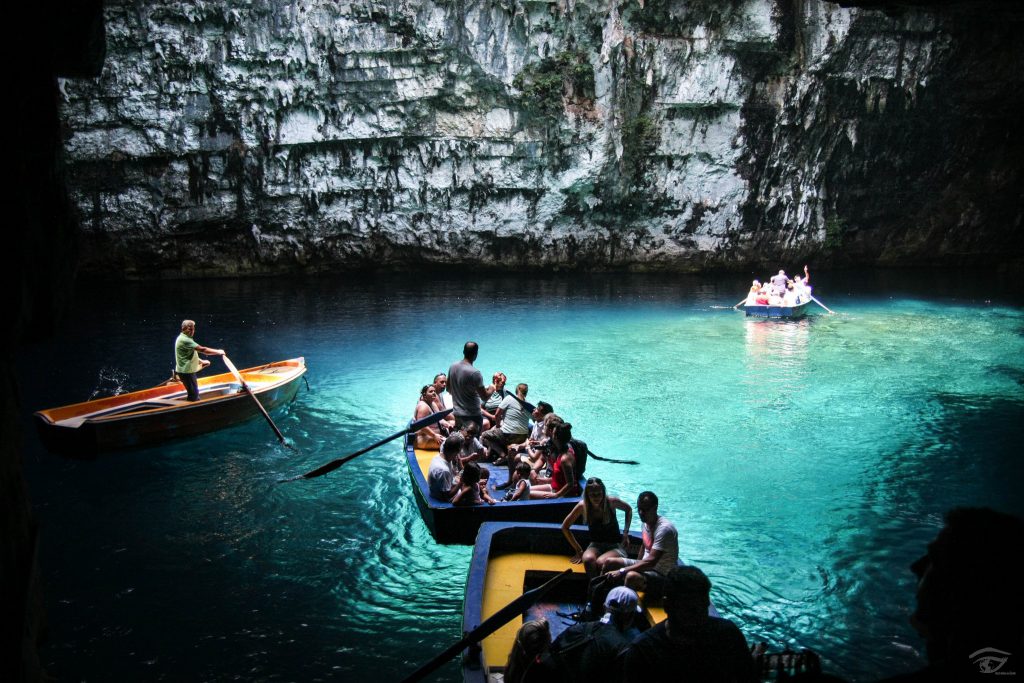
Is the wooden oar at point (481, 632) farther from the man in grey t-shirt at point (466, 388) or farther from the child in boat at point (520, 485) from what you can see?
the man in grey t-shirt at point (466, 388)

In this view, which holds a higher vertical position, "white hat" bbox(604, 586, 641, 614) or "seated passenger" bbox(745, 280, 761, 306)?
"seated passenger" bbox(745, 280, 761, 306)

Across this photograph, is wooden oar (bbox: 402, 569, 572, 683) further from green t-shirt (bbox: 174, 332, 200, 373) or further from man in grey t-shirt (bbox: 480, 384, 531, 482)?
green t-shirt (bbox: 174, 332, 200, 373)

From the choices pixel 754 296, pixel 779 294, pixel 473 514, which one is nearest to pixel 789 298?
pixel 779 294

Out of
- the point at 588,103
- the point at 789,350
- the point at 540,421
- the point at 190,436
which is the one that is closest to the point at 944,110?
the point at 588,103

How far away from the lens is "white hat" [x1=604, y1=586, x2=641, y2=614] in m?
4.82

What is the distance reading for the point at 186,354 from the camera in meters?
10.8

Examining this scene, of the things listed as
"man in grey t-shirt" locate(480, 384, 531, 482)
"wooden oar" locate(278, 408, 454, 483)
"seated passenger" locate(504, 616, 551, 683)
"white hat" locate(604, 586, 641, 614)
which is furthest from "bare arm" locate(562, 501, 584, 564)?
"wooden oar" locate(278, 408, 454, 483)

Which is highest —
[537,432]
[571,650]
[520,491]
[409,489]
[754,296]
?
[754,296]

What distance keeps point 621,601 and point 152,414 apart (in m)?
8.51

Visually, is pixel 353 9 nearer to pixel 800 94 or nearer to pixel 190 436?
pixel 800 94

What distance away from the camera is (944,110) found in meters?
29.3

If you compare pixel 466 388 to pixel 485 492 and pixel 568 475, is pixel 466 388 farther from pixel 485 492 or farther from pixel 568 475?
pixel 568 475
